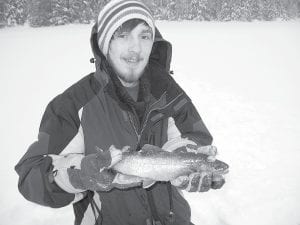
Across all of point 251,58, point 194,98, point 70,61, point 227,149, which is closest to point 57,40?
point 70,61

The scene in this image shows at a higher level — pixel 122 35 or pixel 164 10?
pixel 164 10

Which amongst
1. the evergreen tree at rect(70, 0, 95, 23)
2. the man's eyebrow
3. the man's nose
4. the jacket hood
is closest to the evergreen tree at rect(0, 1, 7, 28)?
the evergreen tree at rect(70, 0, 95, 23)

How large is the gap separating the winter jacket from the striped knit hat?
0.13 metres

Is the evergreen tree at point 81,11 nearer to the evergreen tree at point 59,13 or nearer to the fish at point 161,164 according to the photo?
the evergreen tree at point 59,13

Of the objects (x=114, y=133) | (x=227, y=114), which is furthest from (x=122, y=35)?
(x=227, y=114)

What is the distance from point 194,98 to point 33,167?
758 cm

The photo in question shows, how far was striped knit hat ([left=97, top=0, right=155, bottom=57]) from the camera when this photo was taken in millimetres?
3074

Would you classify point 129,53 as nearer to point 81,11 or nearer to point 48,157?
point 48,157

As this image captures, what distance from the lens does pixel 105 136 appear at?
2889 mm

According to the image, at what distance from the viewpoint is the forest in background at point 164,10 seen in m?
43.0

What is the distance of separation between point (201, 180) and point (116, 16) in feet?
5.83

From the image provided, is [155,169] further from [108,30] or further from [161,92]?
[108,30]

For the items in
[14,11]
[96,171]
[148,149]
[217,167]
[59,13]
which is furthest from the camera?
[14,11]

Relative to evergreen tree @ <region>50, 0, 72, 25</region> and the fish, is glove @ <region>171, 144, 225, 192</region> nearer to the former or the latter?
the fish
